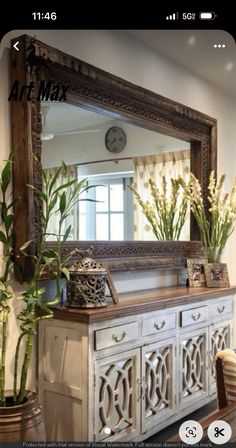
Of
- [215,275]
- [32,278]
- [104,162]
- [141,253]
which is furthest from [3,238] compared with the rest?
[215,275]

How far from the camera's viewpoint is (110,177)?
1.69 metres

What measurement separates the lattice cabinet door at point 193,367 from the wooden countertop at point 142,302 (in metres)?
0.18

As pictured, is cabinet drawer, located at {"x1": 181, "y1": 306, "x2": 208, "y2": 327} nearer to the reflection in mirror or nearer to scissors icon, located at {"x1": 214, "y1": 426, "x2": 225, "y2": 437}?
the reflection in mirror

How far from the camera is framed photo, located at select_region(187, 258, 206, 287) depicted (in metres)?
2.16

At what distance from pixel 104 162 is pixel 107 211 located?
20 cm

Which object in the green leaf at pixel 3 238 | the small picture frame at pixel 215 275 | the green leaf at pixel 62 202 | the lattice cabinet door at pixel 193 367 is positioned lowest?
the lattice cabinet door at pixel 193 367

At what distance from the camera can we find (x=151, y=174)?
2.00m

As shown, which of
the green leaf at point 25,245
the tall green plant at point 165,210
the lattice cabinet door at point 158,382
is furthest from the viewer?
the tall green plant at point 165,210

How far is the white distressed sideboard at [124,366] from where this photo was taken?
53.8 inches

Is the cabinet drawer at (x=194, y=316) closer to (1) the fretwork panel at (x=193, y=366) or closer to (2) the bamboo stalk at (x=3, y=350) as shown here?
(1) the fretwork panel at (x=193, y=366)

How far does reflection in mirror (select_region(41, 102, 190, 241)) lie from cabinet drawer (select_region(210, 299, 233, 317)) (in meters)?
0.47

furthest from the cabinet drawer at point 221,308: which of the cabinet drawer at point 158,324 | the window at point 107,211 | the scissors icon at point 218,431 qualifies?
the scissors icon at point 218,431

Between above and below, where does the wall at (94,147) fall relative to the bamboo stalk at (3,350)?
above
